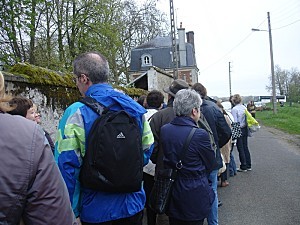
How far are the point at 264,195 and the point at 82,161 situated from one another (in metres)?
4.58

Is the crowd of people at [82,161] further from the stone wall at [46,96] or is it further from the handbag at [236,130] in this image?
the handbag at [236,130]

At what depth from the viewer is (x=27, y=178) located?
129 centimetres

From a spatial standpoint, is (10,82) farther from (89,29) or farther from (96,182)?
(89,29)

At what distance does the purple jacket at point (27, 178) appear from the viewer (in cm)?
127

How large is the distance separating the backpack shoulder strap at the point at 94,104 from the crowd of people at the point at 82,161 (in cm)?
3

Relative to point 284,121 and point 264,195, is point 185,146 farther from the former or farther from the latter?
point 284,121

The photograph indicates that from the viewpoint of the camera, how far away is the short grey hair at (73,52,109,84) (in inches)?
96.4

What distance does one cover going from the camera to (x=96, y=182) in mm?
2164

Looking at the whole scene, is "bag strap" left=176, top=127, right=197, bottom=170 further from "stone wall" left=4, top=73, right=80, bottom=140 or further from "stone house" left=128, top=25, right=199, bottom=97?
"stone house" left=128, top=25, right=199, bottom=97

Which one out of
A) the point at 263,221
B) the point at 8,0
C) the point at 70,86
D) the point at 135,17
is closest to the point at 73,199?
the point at 70,86

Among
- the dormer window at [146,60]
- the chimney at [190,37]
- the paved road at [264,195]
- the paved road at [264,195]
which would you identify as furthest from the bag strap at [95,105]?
the chimney at [190,37]

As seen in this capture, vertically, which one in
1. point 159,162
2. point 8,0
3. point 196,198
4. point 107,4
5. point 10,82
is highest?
point 107,4

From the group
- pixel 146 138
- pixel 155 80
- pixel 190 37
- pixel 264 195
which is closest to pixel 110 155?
pixel 146 138

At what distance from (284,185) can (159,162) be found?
3.86 m
